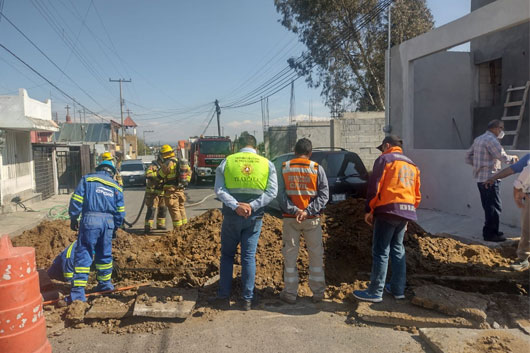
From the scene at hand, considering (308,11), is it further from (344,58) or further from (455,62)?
(455,62)

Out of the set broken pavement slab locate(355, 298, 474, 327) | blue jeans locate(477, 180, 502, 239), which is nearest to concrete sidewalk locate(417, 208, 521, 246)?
blue jeans locate(477, 180, 502, 239)

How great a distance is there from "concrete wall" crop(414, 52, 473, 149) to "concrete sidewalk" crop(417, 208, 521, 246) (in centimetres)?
343

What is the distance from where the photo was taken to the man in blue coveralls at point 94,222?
4.47m

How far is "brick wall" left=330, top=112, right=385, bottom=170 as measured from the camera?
61.2 ft

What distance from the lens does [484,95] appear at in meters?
12.2

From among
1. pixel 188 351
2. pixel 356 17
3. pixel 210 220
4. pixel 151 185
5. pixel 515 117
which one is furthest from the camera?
pixel 356 17

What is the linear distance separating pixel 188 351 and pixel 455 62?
11.9 metres

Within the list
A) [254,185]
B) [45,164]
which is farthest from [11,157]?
[254,185]

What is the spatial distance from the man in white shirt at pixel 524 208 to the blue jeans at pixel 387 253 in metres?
1.96

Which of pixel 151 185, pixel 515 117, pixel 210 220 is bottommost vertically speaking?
pixel 210 220

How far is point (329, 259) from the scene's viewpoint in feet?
18.8

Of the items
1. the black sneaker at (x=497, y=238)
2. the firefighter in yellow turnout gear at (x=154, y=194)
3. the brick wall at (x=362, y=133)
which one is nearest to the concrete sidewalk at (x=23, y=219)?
the firefighter in yellow turnout gear at (x=154, y=194)

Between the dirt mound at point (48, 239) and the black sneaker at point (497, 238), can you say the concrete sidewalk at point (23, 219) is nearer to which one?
the dirt mound at point (48, 239)

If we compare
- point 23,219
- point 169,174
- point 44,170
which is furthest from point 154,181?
point 44,170
